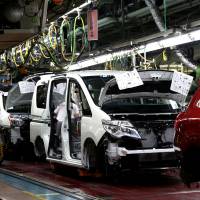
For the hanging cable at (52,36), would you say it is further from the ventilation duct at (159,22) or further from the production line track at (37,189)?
the production line track at (37,189)

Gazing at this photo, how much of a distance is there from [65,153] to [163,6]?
5.68 metres

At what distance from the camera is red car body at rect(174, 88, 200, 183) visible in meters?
5.73

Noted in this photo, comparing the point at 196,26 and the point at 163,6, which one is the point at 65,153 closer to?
the point at 196,26

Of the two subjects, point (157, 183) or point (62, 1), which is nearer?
point (157, 183)

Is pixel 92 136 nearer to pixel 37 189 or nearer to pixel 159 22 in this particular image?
pixel 37 189

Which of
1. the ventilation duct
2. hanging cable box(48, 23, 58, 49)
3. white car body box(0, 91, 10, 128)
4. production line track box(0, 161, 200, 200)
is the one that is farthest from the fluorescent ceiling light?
white car body box(0, 91, 10, 128)

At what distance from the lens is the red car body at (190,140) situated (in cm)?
573

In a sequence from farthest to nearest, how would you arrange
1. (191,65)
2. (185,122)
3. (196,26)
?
1. (191,65)
2. (196,26)
3. (185,122)

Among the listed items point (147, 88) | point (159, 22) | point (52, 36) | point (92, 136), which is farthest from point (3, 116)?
point (147, 88)

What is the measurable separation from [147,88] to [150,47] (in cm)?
508

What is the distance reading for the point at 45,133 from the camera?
1087 cm

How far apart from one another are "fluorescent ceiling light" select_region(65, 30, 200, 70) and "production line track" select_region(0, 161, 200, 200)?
10.9 ft

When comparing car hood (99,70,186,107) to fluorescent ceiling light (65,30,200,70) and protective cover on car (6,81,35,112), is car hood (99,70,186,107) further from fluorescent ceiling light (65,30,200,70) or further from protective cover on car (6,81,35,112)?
protective cover on car (6,81,35,112)

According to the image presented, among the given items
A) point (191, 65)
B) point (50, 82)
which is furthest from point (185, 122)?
point (191, 65)
